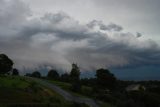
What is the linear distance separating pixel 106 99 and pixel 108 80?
25.2 m

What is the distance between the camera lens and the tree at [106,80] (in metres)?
137

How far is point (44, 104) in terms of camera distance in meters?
70.2

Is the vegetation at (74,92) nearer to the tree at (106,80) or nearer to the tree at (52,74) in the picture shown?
the tree at (106,80)

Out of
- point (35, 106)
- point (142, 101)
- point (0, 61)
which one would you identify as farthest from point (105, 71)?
point (35, 106)

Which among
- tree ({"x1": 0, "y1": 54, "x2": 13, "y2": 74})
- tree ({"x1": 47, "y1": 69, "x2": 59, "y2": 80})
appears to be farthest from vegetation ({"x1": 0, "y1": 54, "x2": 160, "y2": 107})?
tree ({"x1": 47, "y1": 69, "x2": 59, "y2": 80})

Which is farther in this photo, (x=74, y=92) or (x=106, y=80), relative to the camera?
(x=106, y=80)

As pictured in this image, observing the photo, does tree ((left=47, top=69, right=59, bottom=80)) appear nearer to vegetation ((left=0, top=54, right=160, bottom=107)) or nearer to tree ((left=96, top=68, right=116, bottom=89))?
vegetation ((left=0, top=54, right=160, bottom=107))

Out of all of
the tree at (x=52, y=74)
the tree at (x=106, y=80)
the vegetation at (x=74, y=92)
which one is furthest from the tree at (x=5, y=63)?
the tree at (x=52, y=74)

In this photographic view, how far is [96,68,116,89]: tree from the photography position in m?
137

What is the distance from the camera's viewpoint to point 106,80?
136750 millimetres

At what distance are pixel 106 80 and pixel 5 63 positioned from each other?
43.0 m

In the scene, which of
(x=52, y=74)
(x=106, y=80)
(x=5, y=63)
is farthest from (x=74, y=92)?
(x=52, y=74)

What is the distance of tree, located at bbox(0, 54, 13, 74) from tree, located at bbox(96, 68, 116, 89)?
38206 mm

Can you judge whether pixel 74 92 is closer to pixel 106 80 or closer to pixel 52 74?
pixel 106 80
